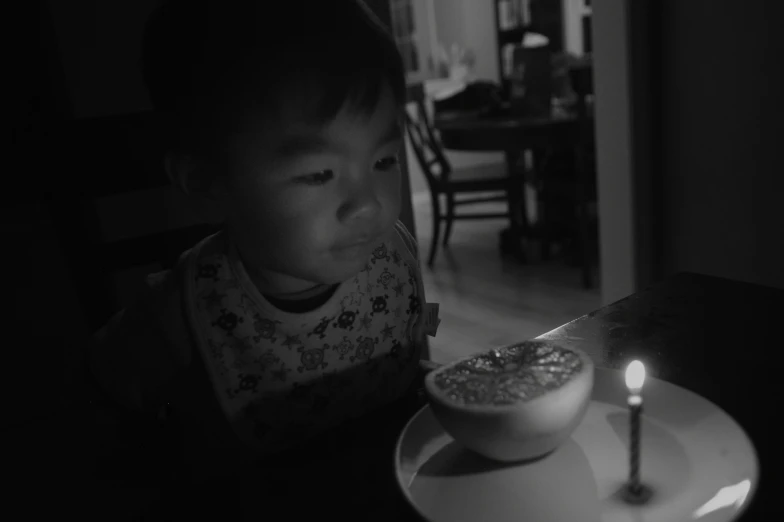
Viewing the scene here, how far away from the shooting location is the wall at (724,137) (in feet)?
4.84

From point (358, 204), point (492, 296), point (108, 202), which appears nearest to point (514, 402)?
point (358, 204)

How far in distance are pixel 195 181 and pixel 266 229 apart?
9 cm

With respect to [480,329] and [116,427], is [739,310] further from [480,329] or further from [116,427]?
[480,329]

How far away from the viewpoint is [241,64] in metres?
0.60

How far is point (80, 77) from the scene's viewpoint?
0.66 metres

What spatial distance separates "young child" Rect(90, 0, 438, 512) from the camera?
605mm

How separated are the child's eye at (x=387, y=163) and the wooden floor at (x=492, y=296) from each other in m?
1.14

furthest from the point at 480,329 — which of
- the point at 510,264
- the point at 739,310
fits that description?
the point at 739,310

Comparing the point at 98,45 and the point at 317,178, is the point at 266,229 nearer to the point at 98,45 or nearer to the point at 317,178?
the point at 317,178

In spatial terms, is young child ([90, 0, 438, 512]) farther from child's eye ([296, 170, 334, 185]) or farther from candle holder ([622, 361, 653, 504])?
candle holder ([622, 361, 653, 504])

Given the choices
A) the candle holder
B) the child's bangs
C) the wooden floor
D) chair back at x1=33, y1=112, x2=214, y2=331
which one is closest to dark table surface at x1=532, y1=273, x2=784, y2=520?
the candle holder

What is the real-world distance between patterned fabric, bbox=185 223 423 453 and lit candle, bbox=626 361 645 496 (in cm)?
33

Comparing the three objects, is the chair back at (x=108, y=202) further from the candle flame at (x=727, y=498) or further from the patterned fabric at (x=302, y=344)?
the candle flame at (x=727, y=498)

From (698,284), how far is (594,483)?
517mm
